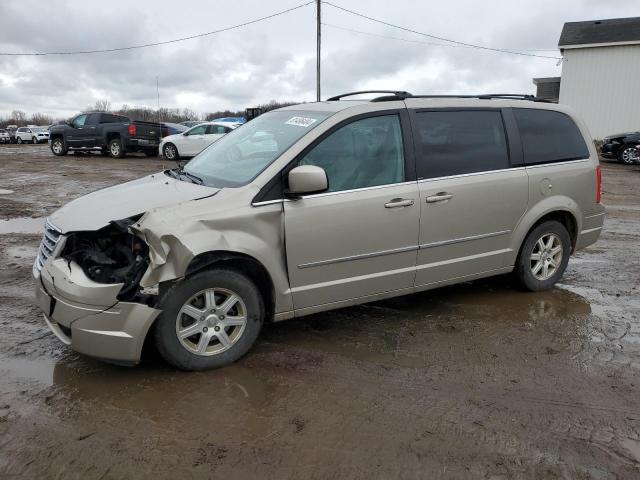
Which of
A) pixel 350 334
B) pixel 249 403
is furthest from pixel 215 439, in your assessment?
pixel 350 334

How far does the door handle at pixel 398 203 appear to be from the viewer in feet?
13.9

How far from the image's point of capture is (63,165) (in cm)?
1875

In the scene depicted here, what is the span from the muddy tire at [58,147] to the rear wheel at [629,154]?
71.7ft

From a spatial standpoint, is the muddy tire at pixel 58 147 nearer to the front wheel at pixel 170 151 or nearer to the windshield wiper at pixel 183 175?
the front wheel at pixel 170 151

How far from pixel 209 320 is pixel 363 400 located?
114cm

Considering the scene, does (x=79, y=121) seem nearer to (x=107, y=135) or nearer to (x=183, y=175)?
(x=107, y=135)

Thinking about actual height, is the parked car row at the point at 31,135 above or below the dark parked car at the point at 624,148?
above

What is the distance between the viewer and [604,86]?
27.0m

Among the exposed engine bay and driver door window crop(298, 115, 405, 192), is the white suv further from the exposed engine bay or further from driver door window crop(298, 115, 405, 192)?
driver door window crop(298, 115, 405, 192)

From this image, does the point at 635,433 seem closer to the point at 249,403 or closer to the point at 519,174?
the point at 249,403

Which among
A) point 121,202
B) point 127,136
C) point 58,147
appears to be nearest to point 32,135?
point 58,147

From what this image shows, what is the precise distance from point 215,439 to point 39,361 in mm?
1672

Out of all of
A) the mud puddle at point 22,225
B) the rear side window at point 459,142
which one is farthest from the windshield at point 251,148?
the mud puddle at point 22,225

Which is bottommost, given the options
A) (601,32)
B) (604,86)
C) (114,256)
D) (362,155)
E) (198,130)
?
(114,256)
